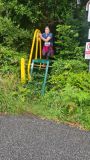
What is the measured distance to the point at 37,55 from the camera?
1559 centimetres

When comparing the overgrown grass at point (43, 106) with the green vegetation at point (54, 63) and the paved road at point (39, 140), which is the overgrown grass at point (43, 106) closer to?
the green vegetation at point (54, 63)

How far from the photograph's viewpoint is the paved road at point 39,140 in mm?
7551

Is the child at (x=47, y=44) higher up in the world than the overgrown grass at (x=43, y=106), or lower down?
higher up

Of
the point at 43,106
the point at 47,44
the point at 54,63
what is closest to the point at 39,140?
the point at 43,106

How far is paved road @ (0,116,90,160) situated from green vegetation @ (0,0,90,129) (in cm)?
83

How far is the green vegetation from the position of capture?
37.0ft

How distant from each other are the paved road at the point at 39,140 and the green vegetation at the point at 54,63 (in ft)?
2.74

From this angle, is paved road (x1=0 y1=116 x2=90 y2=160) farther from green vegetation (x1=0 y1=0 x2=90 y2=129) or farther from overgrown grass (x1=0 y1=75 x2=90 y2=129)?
green vegetation (x1=0 y1=0 x2=90 y2=129)

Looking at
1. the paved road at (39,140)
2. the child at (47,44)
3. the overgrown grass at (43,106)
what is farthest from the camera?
the child at (47,44)

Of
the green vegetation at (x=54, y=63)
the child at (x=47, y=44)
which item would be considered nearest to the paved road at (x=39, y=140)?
the green vegetation at (x=54, y=63)

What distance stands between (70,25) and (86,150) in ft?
25.6

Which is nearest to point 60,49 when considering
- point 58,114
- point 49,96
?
point 49,96

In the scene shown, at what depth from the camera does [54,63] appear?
14.0 metres

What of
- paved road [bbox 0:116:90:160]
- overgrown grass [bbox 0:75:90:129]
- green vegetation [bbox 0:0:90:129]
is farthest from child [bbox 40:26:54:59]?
paved road [bbox 0:116:90:160]
